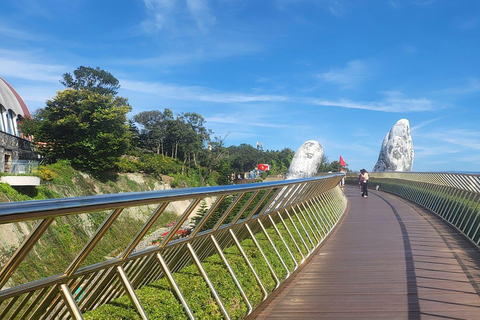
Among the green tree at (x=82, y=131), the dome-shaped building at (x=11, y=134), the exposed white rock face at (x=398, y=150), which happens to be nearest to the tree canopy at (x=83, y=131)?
the green tree at (x=82, y=131)

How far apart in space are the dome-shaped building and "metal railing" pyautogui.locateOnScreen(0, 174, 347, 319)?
3005cm

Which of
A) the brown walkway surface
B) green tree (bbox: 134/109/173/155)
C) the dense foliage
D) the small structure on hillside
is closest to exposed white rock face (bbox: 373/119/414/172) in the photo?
the dense foliage

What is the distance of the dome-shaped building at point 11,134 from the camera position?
1462 inches

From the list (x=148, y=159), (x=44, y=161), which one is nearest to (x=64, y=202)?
(x=44, y=161)

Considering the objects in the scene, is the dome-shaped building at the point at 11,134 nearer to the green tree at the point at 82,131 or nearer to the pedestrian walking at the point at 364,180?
the green tree at the point at 82,131

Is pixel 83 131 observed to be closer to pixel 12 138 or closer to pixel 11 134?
pixel 12 138

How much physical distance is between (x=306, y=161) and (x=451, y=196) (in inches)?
521

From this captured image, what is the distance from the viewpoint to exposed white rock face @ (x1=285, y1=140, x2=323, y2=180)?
27.9 metres

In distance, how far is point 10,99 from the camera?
212 feet

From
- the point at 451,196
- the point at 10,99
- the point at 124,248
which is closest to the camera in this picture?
the point at 124,248

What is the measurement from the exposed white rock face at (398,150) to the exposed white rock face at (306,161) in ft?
111

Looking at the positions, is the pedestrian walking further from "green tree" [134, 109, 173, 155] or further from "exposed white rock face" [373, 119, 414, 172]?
"green tree" [134, 109, 173, 155]

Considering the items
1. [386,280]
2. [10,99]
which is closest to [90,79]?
[10,99]

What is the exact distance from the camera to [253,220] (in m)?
7.10
